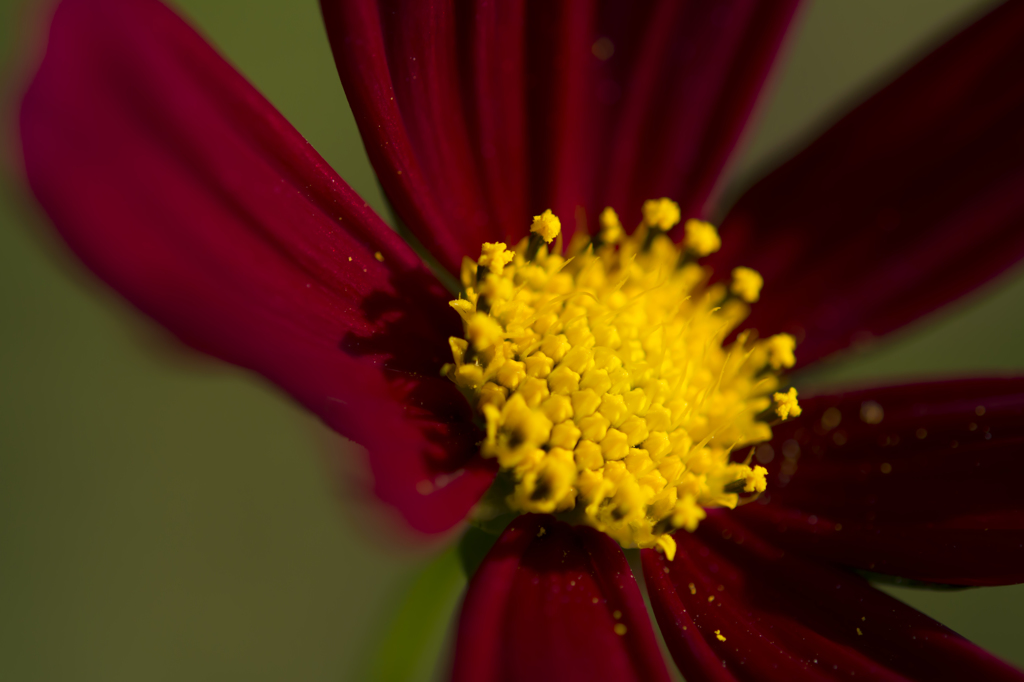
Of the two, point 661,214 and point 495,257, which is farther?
point 661,214

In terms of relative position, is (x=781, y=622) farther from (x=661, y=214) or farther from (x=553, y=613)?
(x=661, y=214)

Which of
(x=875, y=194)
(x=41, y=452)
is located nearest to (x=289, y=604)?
(x=41, y=452)

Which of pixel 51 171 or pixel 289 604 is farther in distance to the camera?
pixel 289 604

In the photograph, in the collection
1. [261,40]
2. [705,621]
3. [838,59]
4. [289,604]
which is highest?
[838,59]

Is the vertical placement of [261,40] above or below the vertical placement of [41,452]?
above

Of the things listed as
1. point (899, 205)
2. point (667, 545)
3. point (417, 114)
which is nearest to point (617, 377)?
point (667, 545)

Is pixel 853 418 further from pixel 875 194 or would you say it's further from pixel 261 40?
pixel 261 40

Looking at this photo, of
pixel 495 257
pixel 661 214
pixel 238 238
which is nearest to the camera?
pixel 238 238
